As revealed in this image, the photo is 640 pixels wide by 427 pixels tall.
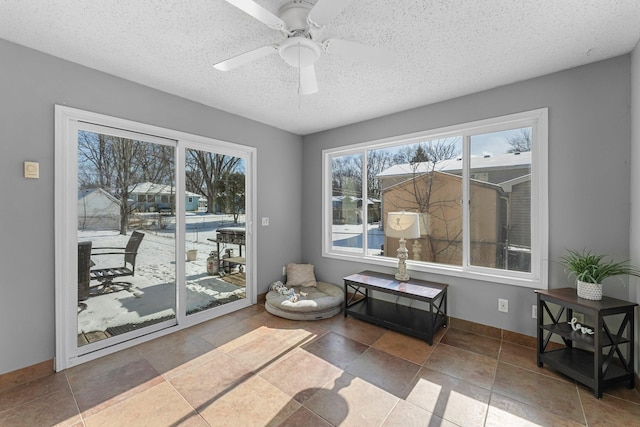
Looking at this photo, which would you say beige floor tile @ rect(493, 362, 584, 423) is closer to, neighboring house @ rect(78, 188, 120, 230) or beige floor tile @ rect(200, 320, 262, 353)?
beige floor tile @ rect(200, 320, 262, 353)

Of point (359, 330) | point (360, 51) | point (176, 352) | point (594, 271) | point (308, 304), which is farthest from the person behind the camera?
point (308, 304)

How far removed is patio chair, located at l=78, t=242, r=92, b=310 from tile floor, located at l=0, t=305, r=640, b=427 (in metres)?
0.58

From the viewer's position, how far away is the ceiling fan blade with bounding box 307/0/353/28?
4.02 feet

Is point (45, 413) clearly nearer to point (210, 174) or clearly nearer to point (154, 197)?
point (154, 197)

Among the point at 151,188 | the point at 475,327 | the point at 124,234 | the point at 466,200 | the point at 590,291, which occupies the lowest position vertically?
the point at 475,327

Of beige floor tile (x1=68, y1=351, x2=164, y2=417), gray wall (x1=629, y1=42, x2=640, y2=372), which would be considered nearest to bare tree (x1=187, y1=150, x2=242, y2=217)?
beige floor tile (x1=68, y1=351, x2=164, y2=417)

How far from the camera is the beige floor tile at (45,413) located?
5.43ft

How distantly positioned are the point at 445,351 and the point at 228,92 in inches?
132

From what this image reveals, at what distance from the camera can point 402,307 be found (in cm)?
326

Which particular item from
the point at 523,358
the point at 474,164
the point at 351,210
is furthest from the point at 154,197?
the point at 523,358

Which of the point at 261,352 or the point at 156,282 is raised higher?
the point at 156,282

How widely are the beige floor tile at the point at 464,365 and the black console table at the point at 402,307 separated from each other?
200 millimetres

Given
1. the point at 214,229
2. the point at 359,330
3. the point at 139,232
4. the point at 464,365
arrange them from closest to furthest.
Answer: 1. the point at 464,365
2. the point at 139,232
3. the point at 359,330
4. the point at 214,229

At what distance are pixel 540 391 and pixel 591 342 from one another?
0.53 m
